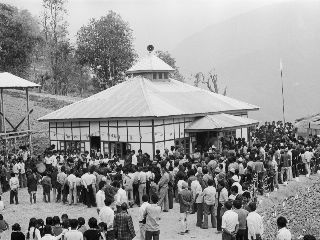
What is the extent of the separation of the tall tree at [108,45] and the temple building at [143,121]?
77.5 feet

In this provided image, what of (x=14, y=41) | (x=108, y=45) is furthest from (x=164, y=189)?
(x=108, y=45)

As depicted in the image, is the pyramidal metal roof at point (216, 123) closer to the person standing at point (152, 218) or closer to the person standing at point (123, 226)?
the person standing at point (152, 218)

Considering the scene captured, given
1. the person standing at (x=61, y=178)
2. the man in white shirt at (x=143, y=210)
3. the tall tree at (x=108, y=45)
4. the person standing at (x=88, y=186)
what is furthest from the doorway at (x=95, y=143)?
A: the tall tree at (x=108, y=45)

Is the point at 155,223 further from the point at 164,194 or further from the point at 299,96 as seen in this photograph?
the point at 299,96

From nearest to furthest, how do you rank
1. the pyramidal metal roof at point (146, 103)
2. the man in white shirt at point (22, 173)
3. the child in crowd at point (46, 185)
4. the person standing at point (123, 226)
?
1. the person standing at point (123, 226)
2. the child in crowd at point (46, 185)
3. the man in white shirt at point (22, 173)
4. the pyramidal metal roof at point (146, 103)

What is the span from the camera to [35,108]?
148 ft

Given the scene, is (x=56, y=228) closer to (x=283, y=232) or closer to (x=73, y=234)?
(x=73, y=234)

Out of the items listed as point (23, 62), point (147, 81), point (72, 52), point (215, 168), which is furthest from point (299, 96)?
point (215, 168)

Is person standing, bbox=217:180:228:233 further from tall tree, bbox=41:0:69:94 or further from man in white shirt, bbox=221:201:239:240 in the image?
tall tree, bbox=41:0:69:94

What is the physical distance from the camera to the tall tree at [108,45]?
56406 mm

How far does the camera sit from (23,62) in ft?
166

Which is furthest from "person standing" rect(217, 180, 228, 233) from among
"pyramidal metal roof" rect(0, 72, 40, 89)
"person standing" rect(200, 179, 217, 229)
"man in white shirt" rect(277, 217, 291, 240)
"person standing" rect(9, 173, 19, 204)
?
"pyramidal metal roof" rect(0, 72, 40, 89)

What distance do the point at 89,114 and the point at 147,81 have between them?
567cm

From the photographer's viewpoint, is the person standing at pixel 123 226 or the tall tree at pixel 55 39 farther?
the tall tree at pixel 55 39
